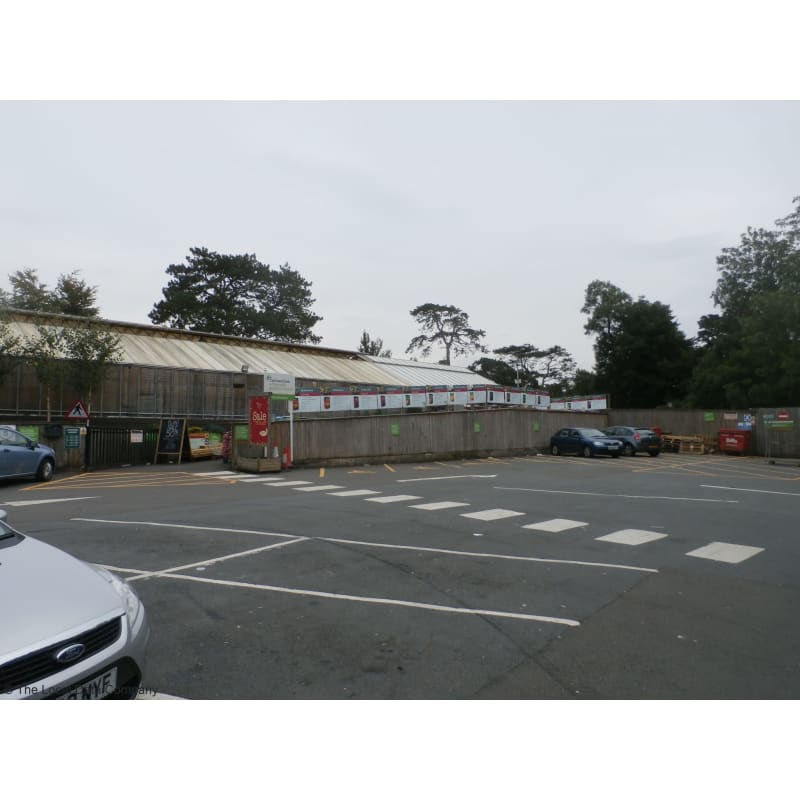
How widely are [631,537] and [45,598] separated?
7.64 m

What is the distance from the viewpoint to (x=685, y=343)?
5441 cm

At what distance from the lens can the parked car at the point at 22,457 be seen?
14.5 m

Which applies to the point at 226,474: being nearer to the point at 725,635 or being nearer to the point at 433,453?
the point at 433,453

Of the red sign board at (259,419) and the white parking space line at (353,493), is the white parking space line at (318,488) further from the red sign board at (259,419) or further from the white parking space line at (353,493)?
the red sign board at (259,419)

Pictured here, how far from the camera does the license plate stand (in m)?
2.69

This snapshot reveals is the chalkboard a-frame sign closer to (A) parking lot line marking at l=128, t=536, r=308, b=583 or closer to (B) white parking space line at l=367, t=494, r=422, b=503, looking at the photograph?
(B) white parking space line at l=367, t=494, r=422, b=503

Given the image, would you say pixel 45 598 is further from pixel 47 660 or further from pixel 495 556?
pixel 495 556

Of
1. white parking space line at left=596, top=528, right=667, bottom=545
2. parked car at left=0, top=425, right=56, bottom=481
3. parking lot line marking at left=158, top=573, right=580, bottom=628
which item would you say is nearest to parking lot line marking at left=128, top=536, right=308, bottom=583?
parking lot line marking at left=158, top=573, right=580, bottom=628

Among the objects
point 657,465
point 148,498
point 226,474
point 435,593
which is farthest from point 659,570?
point 657,465

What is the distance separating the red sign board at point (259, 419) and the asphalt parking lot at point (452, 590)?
5986mm

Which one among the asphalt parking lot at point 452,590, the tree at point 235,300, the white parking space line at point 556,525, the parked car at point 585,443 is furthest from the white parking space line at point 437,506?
the tree at point 235,300

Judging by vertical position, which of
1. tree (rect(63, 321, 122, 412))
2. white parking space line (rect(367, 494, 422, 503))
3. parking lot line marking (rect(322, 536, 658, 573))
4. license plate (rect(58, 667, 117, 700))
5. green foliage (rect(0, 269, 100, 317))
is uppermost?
green foliage (rect(0, 269, 100, 317))

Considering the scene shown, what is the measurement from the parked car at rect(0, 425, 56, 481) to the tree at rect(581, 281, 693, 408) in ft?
163

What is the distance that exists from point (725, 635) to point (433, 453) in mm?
18850
